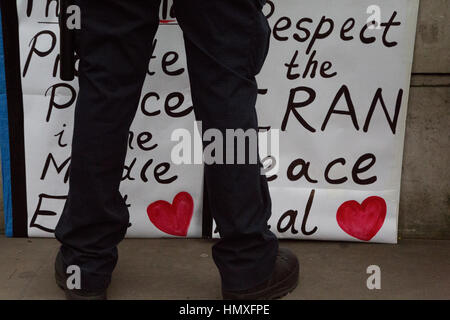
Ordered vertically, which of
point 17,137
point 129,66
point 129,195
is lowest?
point 129,195

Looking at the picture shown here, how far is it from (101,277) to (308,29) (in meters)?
1.19

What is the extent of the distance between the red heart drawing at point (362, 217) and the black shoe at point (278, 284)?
43 cm

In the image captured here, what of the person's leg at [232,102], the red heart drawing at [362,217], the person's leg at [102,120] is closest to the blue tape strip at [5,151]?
the person's leg at [102,120]

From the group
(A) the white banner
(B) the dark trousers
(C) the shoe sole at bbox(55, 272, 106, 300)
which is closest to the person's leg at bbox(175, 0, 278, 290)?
(B) the dark trousers

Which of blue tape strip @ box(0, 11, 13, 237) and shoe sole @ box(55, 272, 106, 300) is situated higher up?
blue tape strip @ box(0, 11, 13, 237)

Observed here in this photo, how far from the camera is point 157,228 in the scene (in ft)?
7.93

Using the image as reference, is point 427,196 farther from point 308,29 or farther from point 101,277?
point 101,277

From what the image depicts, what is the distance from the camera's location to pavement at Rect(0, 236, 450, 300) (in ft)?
6.48

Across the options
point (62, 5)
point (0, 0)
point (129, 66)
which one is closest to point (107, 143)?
point (129, 66)

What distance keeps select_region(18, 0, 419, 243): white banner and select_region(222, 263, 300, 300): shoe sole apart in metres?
0.44

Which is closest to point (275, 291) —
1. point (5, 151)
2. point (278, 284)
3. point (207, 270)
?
point (278, 284)

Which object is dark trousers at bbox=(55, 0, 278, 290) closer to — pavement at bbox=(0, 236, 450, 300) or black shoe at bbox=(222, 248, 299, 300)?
black shoe at bbox=(222, 248, 299, 300)

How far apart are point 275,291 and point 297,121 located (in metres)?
0.73

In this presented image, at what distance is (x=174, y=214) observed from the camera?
7.92 ft
